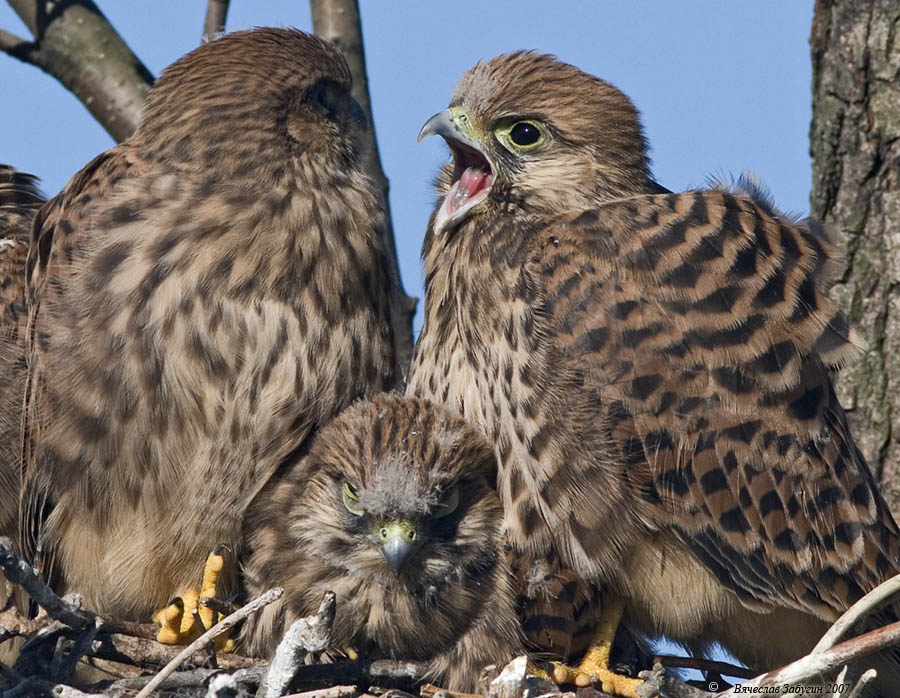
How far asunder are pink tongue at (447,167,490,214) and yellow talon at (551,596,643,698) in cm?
126

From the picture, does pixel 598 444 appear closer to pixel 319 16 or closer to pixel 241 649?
pixel 241 649

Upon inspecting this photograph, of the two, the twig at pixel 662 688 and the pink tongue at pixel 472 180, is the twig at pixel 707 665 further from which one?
the pink tongue at pixel 472 180

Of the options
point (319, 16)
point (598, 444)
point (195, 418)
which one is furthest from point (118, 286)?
point (319, 16)

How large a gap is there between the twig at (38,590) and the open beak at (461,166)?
1.55m

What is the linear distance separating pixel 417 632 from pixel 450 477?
0.42m

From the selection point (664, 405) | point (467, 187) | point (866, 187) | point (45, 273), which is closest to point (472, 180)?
point (467, 187)

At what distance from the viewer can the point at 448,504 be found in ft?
14.1

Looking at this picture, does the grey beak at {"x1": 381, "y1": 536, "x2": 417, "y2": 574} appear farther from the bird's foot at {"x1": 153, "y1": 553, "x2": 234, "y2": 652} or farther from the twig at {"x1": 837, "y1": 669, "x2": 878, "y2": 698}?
the twig at {"x1": 837, "y1": 669, "x2": 878, "y2": 698}

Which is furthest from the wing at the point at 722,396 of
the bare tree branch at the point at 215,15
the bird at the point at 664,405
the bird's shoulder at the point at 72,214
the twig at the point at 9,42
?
the twig at the point at 9,42

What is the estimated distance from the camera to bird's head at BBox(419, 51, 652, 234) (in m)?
4.58

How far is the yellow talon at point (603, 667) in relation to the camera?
4.22 metres

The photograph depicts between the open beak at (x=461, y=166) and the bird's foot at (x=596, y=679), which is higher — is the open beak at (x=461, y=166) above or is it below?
above

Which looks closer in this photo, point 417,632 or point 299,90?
point 417,632

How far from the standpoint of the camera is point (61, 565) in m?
4.48
